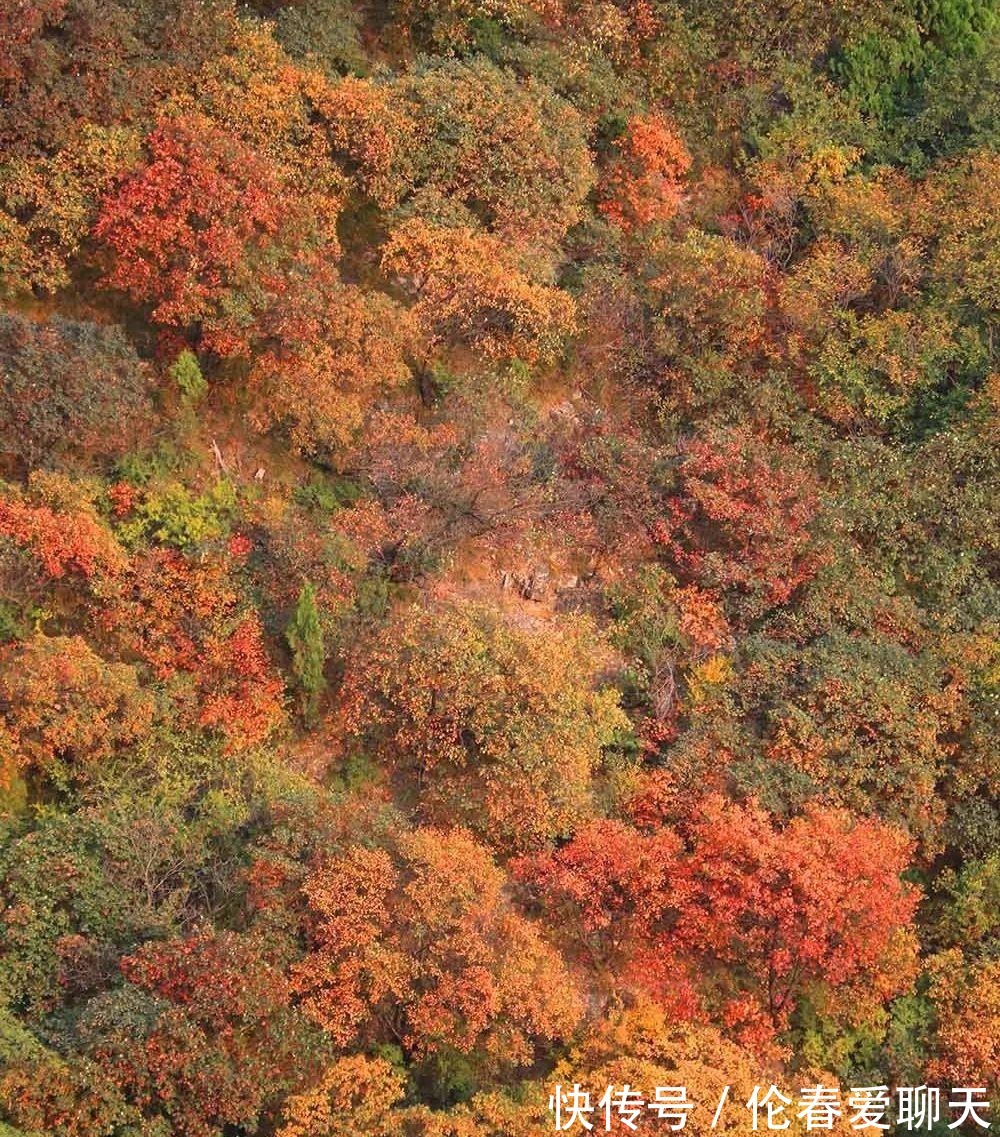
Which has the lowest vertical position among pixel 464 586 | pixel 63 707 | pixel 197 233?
pixel 63 707

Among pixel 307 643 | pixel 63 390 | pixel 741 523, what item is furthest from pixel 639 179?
pixel 63 390

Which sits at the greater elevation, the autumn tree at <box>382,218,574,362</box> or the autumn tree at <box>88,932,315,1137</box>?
the autumn tree at <box>382,218,574,362</box>

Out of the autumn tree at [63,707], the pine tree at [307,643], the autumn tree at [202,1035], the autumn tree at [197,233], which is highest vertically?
the autumn tree at [197,233]

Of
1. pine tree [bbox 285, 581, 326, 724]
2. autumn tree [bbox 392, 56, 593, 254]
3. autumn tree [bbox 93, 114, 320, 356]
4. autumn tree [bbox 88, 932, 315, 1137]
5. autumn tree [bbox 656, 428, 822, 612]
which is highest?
autumn tree [bbox 392, 56, 593, 254]

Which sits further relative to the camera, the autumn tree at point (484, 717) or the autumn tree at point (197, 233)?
the autumn tree at point (197, 233)

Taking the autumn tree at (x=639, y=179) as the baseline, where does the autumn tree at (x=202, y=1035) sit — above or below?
below

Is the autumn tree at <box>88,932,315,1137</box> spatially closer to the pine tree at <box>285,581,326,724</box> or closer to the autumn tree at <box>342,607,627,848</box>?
the autumn tree at <box>342,607,627,848</box>

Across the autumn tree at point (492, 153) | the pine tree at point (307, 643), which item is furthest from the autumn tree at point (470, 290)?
the pine tree at point (307, 643)

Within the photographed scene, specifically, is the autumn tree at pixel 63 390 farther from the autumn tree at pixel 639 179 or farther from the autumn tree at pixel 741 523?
the autumn tree at pixel 639 179

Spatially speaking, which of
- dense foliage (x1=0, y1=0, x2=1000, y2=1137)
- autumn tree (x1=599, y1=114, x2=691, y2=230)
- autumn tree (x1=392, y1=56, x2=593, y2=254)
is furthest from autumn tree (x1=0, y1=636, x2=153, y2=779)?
autumn tree (x1=599, y1=114, x2=691, y2=230)

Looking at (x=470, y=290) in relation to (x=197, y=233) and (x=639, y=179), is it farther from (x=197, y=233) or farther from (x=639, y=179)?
(x=639, y=179)

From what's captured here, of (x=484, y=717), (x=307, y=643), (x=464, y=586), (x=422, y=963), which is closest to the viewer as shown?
(x=422, y=963)

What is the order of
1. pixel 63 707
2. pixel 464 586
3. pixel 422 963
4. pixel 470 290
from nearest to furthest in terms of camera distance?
pixel 422 963, pixel 63 707, pixel 464 586, pixel 470 290

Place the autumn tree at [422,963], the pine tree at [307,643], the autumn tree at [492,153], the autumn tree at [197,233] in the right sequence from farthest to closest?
the autumn tree at [492,153]
the autumn tree at [197,233]
the pine tree at [307,643]
the autumn tree at [422,963]
